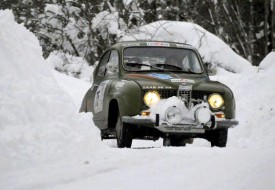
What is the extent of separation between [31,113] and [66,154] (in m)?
0.60

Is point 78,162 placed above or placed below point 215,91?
below

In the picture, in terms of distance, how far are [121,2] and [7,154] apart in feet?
46.1

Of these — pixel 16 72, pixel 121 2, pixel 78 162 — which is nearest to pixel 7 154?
pixel 78 162

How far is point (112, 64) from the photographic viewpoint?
8.83 metres

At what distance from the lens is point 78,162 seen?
578 cm

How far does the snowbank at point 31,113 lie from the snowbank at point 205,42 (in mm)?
7413

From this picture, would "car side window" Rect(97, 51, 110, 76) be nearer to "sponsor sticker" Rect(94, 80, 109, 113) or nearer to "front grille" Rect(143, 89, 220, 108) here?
Answer: "sponsor sticker" Rect(94, 80, 109, 113)

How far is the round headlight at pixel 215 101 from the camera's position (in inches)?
316

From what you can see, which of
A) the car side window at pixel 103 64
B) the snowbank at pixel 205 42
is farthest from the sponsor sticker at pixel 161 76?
the snowbank at pixel 205 42

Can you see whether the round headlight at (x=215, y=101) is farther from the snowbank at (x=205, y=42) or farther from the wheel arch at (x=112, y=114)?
the snowbank at (x=205, y=42)

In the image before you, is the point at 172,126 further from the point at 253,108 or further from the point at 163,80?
the point at 253,108

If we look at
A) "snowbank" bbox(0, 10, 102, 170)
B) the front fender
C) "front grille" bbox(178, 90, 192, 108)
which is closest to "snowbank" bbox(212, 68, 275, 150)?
"front grille" bbox(178, 90, 192, 108)

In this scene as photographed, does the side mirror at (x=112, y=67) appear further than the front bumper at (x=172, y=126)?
Yes

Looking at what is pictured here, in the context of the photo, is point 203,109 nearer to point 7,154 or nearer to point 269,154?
point 269,154
